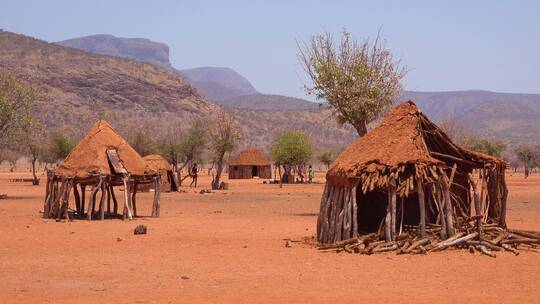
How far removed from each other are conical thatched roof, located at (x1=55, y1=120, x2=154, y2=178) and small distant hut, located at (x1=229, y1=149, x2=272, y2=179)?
4384 centimetres

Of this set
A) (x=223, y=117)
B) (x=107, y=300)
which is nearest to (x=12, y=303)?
(x=107, y=300)

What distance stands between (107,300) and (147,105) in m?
99.2

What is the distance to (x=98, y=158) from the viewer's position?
76.6 feet

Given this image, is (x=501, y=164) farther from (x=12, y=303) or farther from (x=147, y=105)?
(x=147, y=105)

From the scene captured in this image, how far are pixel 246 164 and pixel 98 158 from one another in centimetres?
4553

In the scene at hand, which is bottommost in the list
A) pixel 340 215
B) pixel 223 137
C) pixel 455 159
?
pixel 340 215

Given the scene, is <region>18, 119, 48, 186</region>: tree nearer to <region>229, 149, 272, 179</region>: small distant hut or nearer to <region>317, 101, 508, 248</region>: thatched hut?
<region>229, 149, 272, 179</region>: small distant hut

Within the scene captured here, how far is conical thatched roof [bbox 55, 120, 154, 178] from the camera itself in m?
23.2

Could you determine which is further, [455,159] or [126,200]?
[126,200]

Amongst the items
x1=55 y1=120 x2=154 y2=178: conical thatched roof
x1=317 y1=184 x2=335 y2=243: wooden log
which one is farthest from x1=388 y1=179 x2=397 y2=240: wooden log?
x1=55 y1=120 x2=154 y2=178: conical thatched roof

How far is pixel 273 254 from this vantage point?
1498 cm

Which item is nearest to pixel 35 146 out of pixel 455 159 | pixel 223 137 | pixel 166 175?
pixel 223 137

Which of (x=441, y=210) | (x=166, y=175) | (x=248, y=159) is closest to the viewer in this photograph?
(x=441, y=210)

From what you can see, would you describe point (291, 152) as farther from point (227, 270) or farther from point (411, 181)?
point (227, 270)
